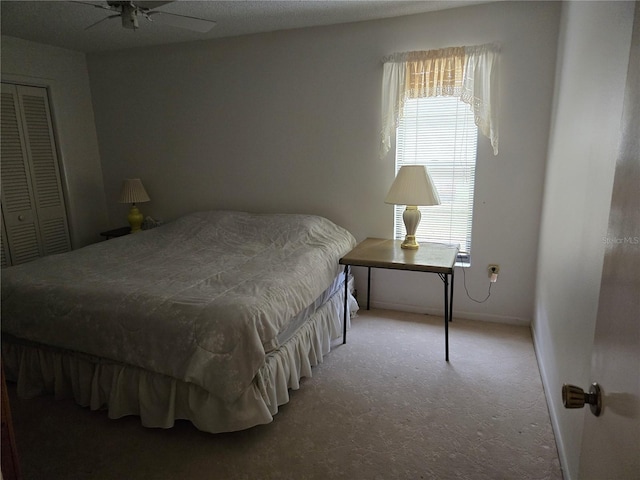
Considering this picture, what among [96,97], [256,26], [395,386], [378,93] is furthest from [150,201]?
[395,386]

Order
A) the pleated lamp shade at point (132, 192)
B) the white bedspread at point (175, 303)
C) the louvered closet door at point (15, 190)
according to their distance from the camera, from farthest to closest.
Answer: the pleated lamp shade at point (132, 192) < the louvered closet door at point (15, 190) < the white bedspread at point (175, 303)

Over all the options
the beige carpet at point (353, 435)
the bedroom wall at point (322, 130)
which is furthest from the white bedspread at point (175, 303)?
the bedroom wall at point (322, 130)

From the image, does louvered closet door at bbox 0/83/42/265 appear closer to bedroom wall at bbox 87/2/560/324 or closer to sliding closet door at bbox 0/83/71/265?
sliding closet door at bbox 0/83/71/265

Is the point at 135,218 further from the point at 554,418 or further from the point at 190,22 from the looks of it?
the point at 554,418

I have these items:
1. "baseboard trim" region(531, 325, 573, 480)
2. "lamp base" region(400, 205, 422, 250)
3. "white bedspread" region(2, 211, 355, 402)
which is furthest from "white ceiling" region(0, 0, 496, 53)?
"baseboard trim" region(531, 325, 573, 480)

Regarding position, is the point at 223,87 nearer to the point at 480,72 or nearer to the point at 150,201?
the point at 150,201

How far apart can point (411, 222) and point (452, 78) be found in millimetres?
1069

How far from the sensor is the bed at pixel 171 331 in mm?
1770

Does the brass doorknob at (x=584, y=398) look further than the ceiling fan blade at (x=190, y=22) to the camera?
No

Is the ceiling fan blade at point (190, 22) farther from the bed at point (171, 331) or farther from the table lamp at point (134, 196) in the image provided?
→ the table lamp at point (134, 196)

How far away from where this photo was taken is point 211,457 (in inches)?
69.4

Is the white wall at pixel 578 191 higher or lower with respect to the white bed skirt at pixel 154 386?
higher

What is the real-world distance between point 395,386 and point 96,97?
3.98 metres

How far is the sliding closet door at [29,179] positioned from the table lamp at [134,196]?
662 millimetres
